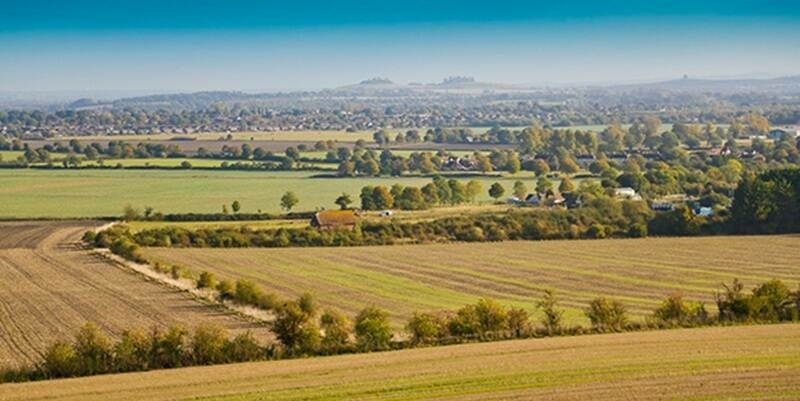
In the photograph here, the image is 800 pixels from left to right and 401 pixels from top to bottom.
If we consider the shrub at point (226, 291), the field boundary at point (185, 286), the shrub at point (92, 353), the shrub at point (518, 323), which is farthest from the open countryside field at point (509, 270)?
the shrub at point (92, 353)

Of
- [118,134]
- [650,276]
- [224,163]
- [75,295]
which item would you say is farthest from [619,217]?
[118,134]

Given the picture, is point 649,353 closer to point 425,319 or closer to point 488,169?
point 425,319

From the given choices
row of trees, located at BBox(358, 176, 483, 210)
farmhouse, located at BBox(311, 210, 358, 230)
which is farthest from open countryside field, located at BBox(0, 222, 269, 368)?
row of trees, located at BBox(358, 176, 483, 210)

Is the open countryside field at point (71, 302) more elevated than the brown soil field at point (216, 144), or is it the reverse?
the open countryside field at point (71, 302)

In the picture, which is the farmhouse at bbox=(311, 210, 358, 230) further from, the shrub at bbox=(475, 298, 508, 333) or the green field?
the green field

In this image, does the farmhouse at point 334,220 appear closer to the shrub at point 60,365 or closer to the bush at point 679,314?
the bush at point 679,314

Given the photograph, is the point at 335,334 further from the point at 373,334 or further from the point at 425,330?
the point at 425,330

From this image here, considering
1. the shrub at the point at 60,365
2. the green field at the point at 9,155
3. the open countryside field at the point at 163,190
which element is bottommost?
the green field at the point at 9,155
